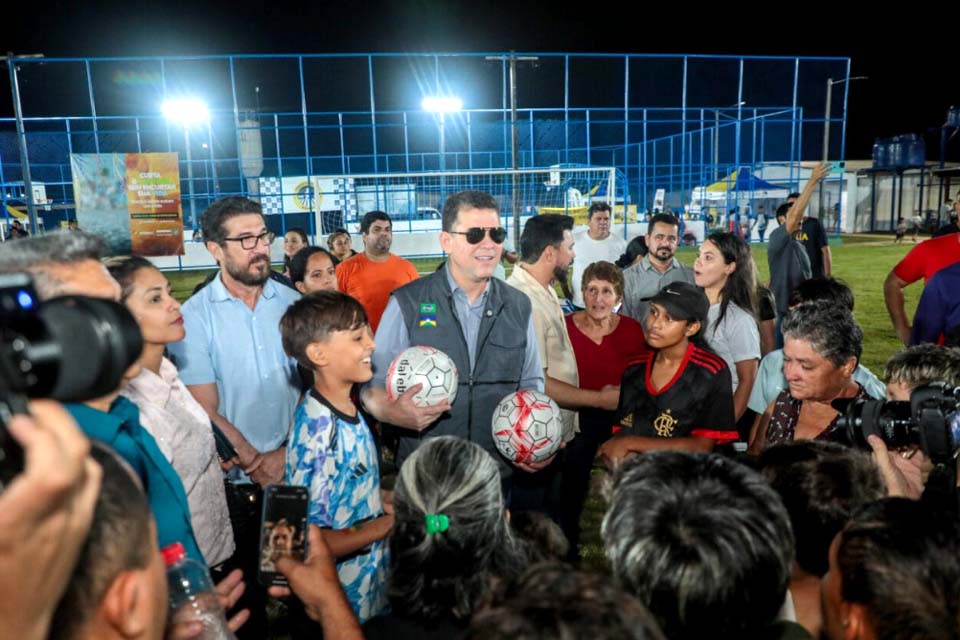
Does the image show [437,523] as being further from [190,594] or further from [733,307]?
[733,307]

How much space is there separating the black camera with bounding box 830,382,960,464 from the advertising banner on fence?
17.6m

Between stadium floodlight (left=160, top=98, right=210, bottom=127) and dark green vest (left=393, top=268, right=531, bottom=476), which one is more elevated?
stadium floodlight (left=160, top=98, right=210, bottom=127)

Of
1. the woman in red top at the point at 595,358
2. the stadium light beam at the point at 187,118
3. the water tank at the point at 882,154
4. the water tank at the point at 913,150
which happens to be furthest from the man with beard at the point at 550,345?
the water tank at the point at 882,154

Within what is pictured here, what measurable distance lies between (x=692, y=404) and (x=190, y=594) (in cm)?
247

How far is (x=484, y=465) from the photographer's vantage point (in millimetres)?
1844

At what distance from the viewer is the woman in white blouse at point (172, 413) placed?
7.84 feet

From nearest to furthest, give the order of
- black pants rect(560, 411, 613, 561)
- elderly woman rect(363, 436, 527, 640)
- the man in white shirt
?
elderly woman rect(363, 436, 527, 640) → black pants rect(560, 411, 613, 561) → the man in white shirt

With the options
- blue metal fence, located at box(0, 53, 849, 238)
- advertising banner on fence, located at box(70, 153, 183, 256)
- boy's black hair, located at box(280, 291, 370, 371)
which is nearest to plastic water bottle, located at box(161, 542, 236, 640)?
boy's black hair, located at box(280, 291, 370, 371)

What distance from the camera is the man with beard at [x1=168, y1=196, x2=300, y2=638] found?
3.16 m

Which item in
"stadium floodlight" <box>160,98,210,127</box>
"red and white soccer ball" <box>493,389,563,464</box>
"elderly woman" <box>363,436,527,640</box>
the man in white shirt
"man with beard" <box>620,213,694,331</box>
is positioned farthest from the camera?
"stadium floodlight" <box>160,98,210,127</box>

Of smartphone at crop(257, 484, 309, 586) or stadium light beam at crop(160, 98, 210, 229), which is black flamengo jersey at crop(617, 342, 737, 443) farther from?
stadium light beam at crop(160, 98, 210, 229)

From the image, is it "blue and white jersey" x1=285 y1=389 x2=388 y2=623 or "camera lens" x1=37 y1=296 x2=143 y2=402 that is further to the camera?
"blue and white jersey" x1=285 y1=389 x2=388 y2=623

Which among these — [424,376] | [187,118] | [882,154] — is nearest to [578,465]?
[424,376]

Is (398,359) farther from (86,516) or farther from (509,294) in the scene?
(86,516)
